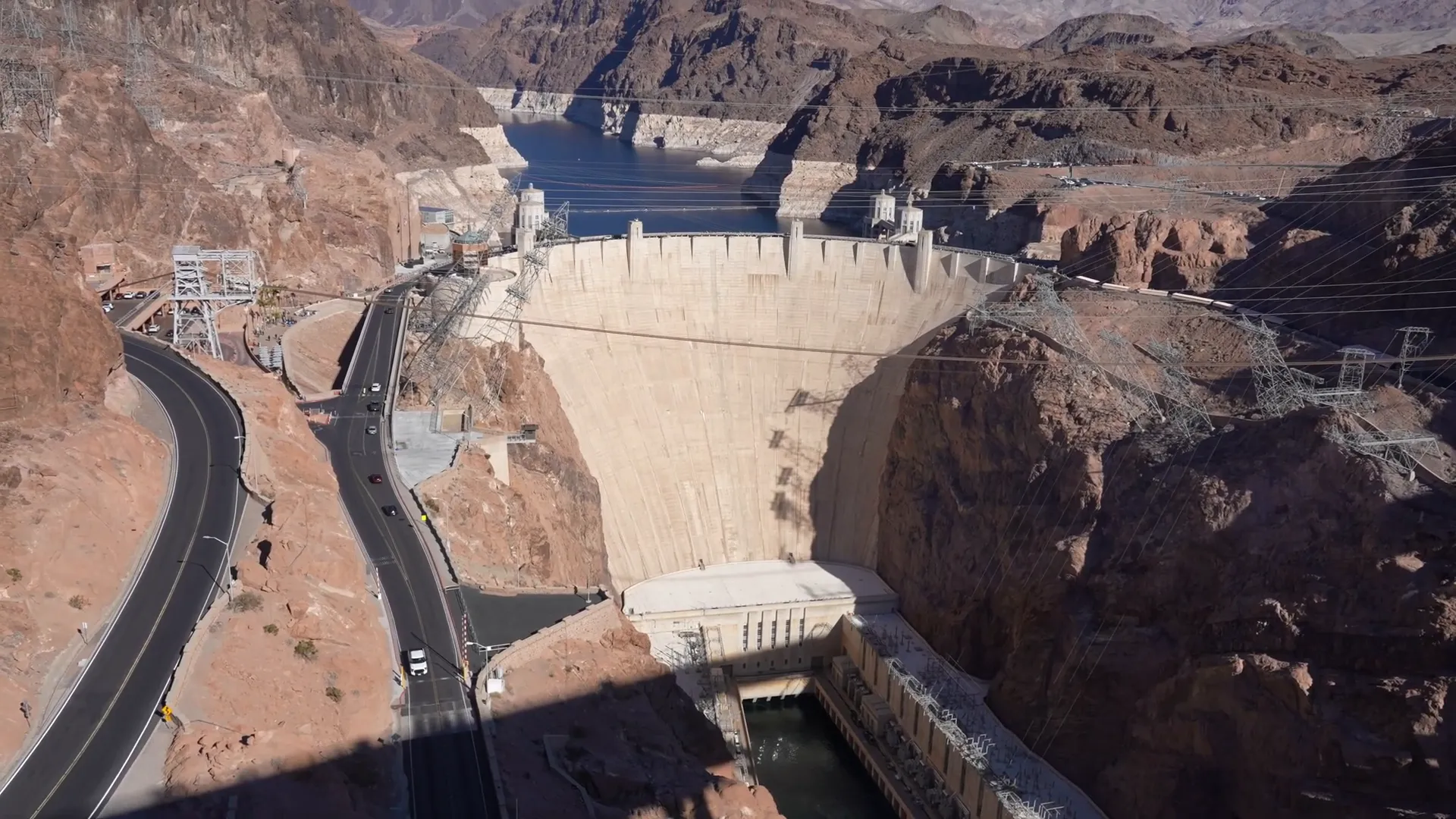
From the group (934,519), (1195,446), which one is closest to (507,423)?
(934,519)

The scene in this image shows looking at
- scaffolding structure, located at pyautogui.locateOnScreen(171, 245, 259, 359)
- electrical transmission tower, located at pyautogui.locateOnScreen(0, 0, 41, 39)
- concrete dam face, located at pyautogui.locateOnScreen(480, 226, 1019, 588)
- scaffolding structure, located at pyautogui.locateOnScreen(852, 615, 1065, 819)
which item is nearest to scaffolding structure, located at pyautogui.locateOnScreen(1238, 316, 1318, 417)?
scaffolding structure, located at pyautogui.locateOnScreen(852, 615, 1065, 819)

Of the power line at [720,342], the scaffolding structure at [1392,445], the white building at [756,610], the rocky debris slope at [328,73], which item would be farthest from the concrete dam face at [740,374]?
the rocky debris slope at [328,73]

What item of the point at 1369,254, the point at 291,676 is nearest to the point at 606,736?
the point at 291,676

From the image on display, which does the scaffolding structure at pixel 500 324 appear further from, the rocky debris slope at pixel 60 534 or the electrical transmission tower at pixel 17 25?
the electrical transmission tower at pixel 17 25

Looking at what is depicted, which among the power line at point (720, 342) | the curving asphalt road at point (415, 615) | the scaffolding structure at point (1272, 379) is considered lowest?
the curving asphalt road at point (415, 615)

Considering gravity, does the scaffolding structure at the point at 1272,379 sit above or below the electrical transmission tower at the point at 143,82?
below

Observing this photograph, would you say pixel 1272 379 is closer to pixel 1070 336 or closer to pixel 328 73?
pixel 1070 336
